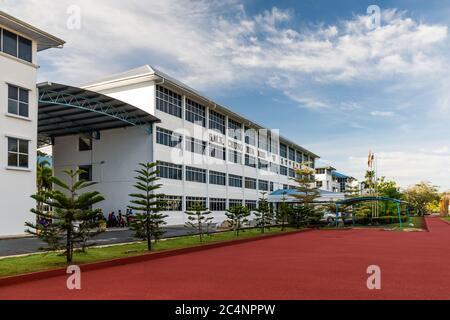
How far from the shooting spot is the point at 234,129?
41.8 m

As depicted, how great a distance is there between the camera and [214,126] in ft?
124

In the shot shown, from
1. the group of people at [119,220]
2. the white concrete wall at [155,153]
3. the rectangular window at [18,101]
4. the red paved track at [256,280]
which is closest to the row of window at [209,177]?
the white concrete wall at [155,153]

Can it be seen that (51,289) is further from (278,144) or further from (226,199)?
(278,144)

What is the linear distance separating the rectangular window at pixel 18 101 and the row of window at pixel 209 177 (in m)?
10.6

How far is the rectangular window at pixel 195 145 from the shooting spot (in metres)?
33.4

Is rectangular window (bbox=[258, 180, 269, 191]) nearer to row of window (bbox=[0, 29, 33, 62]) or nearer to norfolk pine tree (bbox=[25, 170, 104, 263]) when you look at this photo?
row of window (bbox=[0, 29, 33, 62])

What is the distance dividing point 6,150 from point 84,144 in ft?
43.3


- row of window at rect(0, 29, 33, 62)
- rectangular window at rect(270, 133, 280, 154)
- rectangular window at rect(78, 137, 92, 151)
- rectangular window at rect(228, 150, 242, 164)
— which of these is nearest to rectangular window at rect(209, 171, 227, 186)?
rectangular window at rect(228, 150, 242, 164)

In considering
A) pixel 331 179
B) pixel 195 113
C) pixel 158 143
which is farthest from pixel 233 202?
pixel 331 179

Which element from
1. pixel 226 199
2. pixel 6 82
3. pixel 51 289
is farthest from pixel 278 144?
pixel 51 289

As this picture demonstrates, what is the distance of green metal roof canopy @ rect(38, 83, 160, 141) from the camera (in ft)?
79.1

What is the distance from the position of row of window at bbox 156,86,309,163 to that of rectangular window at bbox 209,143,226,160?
152 cm

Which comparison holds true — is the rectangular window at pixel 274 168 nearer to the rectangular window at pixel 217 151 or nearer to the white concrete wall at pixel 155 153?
the rectangular window at pixel 217 151
